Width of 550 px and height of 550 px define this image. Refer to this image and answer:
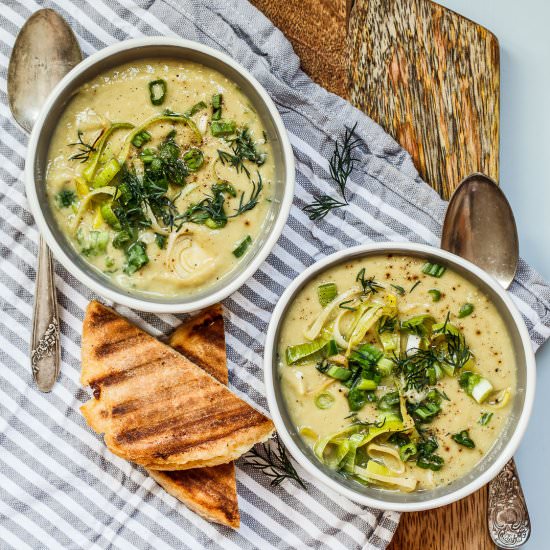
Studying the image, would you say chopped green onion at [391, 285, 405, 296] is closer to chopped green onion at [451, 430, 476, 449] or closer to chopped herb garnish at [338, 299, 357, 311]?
chopped herb garnish at [338, 299, 357, 311]

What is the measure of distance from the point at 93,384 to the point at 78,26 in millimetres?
1601

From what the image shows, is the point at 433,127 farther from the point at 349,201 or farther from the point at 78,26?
the point at 78,26

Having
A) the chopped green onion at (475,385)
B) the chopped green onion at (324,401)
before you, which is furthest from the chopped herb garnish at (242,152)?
the chopped green onion at (475,385)

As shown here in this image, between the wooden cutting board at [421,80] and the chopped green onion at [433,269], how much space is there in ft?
2.00

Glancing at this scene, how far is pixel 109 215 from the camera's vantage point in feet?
10.2

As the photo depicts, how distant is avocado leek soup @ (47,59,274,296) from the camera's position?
3.09m

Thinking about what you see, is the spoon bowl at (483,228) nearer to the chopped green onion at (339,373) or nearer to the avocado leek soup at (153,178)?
the chopped green onion at (339,373)

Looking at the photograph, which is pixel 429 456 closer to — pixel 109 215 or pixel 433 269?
pixel 433 269

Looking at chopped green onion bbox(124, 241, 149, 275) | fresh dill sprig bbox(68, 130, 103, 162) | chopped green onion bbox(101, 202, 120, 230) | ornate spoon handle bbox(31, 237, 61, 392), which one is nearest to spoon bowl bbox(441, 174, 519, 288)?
chopped green onion bbox(124, 241, 149, 275)

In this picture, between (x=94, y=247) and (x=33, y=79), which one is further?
(x=33, y=79)

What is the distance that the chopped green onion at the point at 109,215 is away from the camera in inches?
122

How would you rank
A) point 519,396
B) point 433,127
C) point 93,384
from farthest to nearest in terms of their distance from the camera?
1. point 433,127
2. point 93,384
3. point 519,396

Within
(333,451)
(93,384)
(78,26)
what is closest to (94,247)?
(93,384)

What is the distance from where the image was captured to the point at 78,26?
344 centimetres
